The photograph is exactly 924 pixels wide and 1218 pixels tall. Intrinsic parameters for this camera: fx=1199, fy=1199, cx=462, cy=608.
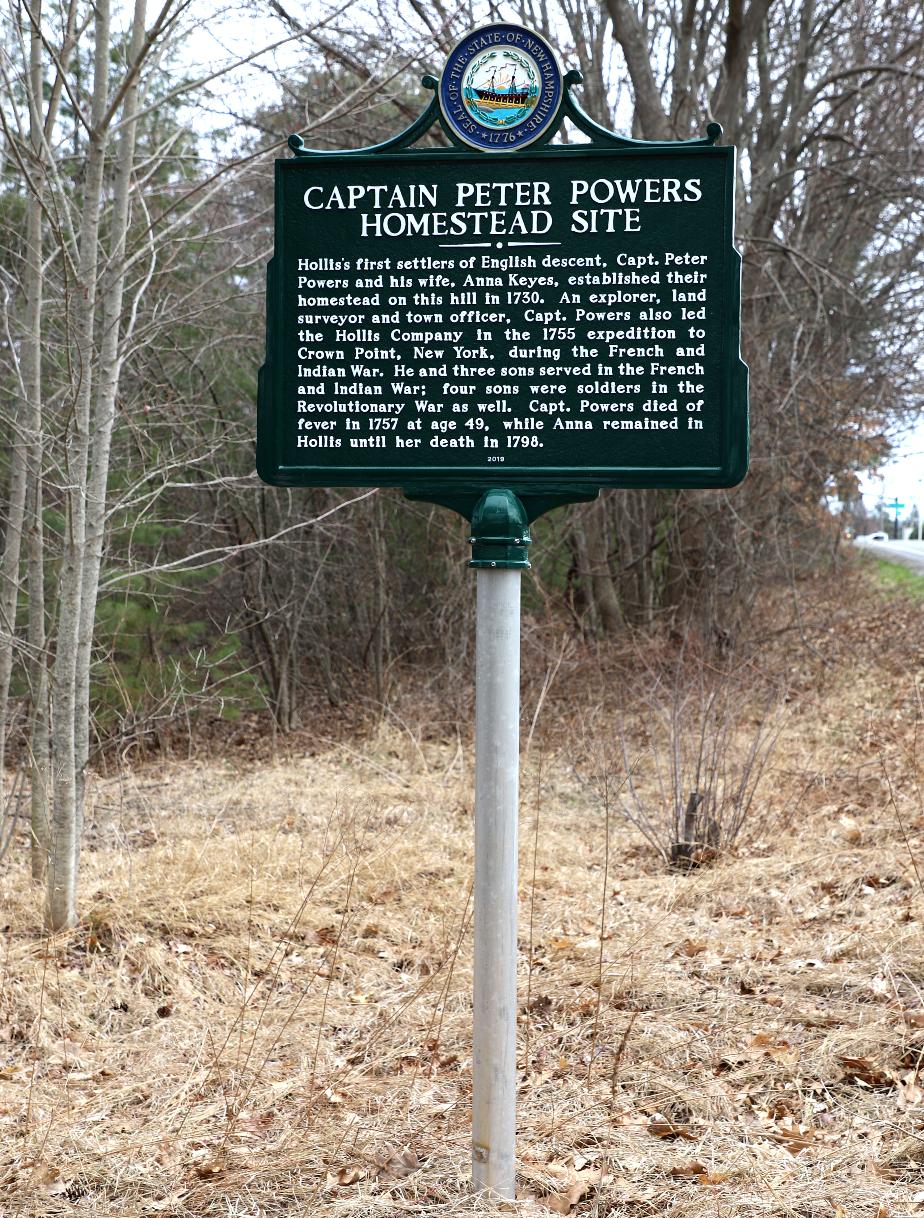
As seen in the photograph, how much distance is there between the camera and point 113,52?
10.8 m

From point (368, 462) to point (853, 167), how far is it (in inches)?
625

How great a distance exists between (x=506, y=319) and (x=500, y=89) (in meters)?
0.60

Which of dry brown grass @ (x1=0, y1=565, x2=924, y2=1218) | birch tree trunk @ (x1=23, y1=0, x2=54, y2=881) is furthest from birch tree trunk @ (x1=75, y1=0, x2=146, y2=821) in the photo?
dry brown grass @ (x1=0, y1=565, x2=924, y2=1218)

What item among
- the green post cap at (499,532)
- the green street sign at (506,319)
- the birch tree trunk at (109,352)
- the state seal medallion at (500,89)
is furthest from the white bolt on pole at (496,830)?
the birch tree trunk at (109,352)

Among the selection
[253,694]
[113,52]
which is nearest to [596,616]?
[253,694]

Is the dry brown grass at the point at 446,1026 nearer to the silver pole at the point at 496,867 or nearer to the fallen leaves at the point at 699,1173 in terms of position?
the fallen leaves at the point at 699,1173

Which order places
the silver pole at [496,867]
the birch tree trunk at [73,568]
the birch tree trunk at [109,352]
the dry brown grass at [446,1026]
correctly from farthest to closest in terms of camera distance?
the birch tree trunk at [109,352] < the birch tree trunk at [73,568] < the dry brown grass at [446,1026] < the silver pole at [496,867]

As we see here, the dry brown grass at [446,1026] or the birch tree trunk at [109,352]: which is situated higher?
the birch tree trunk at [109,352]

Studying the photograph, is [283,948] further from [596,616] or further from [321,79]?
[321,79]

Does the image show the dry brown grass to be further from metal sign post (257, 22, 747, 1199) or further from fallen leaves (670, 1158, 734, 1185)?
metal sign post (257, 22, 747, 1199)

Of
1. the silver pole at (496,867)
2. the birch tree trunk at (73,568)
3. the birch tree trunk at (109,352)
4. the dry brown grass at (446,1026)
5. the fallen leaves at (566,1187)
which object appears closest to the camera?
the silver pole at (496,867)

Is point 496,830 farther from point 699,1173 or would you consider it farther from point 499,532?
point 699,1173

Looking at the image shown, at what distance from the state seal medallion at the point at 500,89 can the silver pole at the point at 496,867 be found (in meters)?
1.18

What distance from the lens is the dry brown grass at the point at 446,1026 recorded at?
11.6ft
